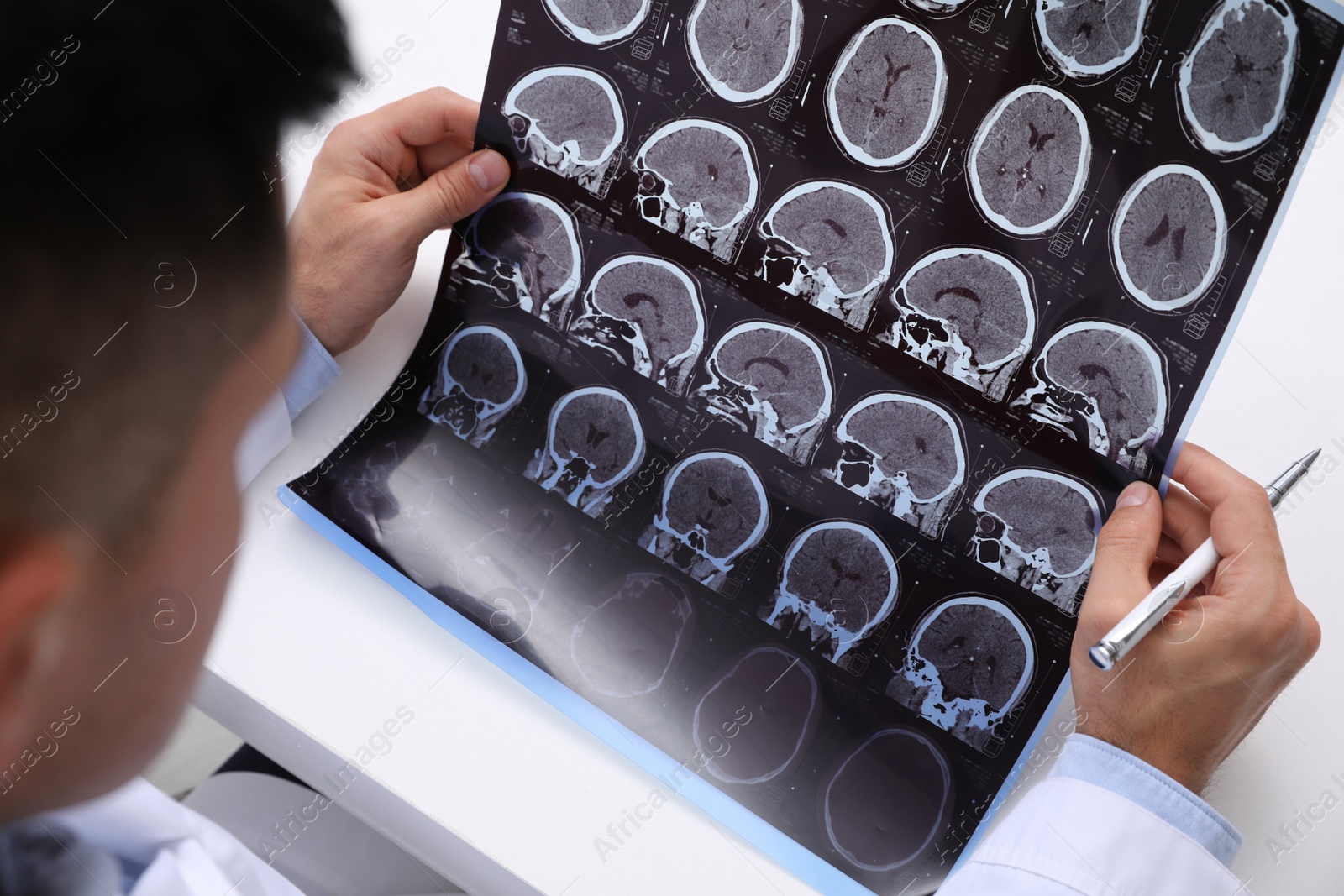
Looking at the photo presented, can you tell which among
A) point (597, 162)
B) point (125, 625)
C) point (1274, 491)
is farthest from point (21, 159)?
point (1274, 491)

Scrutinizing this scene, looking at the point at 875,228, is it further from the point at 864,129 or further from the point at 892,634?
the point at 892,634

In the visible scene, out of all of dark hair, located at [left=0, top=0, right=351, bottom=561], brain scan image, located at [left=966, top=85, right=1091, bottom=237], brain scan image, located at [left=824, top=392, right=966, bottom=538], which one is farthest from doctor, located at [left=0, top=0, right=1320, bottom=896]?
brain scan image, located at [left=966, top=85, right=1091, bottom=237]

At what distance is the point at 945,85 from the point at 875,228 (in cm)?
13

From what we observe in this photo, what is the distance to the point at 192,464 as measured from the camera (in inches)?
19.3

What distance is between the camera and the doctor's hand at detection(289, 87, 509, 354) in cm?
84

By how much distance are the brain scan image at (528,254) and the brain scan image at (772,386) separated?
17cm

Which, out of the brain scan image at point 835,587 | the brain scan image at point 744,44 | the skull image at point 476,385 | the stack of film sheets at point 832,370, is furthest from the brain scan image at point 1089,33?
the skull image at point 476,385

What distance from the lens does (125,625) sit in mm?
545

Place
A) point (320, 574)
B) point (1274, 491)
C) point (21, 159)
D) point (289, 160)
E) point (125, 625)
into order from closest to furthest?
point (21, 159)
point (125, 625)
point (1274, 491)
point (320, 574)
point (289, 160)

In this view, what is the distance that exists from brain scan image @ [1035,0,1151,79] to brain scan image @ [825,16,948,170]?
92 millimetres

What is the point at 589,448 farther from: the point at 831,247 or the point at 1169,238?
the point at 1169,238

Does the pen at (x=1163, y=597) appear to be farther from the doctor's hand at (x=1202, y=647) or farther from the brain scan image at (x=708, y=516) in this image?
the brain scan image at (x=708, y=516)

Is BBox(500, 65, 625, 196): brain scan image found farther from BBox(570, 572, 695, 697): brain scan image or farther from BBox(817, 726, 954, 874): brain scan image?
BBox(817, 726, 954, 874): brain scan image

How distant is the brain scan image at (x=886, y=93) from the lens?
0.75m
